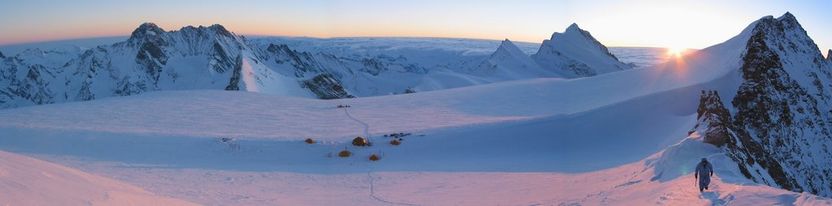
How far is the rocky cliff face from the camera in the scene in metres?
25.4

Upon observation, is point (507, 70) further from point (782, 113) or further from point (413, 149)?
point (782, 113)

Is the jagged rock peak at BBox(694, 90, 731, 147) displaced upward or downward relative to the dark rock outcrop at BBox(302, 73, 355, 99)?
downward

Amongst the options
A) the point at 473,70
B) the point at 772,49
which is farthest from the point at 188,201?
the point at 473,70

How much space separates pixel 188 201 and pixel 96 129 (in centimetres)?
1717

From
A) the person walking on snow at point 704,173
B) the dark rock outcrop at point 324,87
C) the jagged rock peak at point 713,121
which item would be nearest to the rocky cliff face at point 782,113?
the jagged rock peak at point 713,121

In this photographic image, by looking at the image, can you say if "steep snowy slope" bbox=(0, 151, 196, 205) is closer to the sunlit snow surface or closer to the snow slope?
the sunlit snow surface

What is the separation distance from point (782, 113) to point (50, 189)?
29991mm

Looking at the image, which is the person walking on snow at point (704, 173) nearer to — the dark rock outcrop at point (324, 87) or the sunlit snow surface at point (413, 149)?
the sunlit snow surface at point (413, 149)

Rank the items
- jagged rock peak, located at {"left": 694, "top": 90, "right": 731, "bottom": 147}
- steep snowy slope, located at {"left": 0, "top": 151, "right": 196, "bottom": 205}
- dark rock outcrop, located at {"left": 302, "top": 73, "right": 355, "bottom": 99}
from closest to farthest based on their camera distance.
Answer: steep snowy slope, located at {"left": 0, "top": 151, "right": 196, "bottom": 205}
jagged rock peak, located at {"left": 694, "top": 90, "right": 731, "bottom": 147}
dark rock outcrop, located at {"left": 302, "top": 73, "right": 355, "bottom": 99}

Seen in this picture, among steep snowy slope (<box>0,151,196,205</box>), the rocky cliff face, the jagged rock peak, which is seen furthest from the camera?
the rocky cliff face

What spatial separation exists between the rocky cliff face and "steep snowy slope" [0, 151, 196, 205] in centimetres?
1932

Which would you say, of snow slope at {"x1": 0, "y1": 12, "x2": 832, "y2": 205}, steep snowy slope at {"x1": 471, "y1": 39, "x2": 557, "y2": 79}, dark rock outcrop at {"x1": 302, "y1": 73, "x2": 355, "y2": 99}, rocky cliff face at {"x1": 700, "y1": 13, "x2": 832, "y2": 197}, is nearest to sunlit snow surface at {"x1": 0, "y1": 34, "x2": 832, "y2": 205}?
snow slope at {"x1": 0, "y1": 12, "x2": 832, "y2": 205}

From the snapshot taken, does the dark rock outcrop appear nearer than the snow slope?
No

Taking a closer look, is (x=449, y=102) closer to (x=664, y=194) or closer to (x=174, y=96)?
(x=174, y=96)
